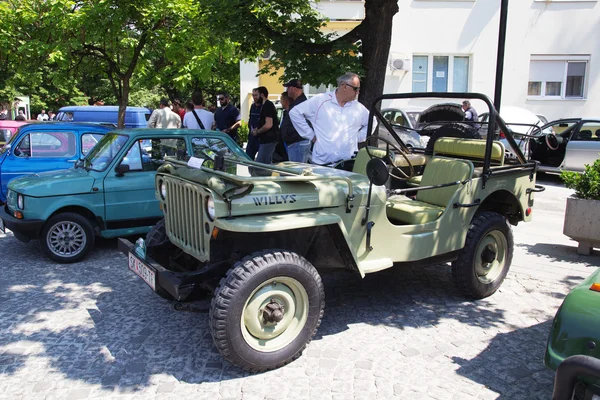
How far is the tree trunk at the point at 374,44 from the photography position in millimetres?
7746

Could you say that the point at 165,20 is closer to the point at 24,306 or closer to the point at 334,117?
the point at 334,117

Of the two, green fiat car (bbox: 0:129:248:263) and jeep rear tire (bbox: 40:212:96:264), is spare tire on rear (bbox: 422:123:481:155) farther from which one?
jeep rear tire (bbox: 40:212:96:264)

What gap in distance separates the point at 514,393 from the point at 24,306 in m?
4.38

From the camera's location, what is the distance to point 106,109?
22.9 meters

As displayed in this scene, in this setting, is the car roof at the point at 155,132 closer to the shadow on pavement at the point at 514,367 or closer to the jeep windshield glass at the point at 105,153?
the jeep windshield glass at the point at 105,153

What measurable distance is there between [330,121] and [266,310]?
8.71ft

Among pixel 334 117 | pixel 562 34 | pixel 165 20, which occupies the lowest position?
pixel 334 117

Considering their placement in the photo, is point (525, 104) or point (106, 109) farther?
point (106, 109)

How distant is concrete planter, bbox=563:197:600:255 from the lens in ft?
21.6

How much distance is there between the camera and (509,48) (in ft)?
67.5

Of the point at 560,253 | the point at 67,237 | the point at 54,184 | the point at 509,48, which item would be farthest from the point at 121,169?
the point at 509,48

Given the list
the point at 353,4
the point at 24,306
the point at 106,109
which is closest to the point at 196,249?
the point at 24,306

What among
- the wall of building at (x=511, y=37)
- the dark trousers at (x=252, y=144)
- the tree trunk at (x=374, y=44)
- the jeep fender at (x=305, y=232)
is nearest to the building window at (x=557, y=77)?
the wall of building at (x=511, y=37)

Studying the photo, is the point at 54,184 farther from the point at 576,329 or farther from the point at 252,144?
the point at 576,329
